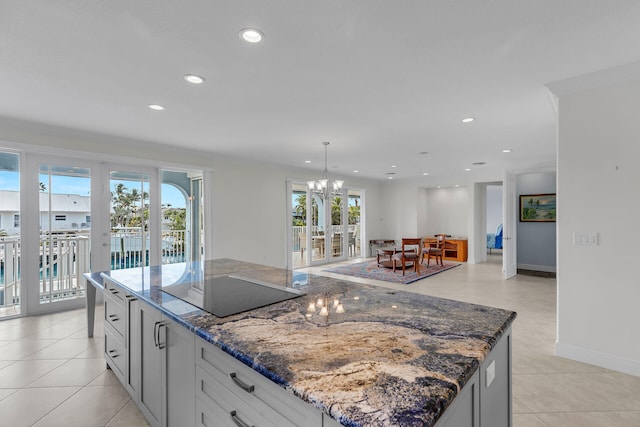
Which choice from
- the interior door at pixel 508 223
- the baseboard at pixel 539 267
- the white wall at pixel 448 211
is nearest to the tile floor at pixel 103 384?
the interior door at pixel 508 223

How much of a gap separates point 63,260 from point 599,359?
6.12m

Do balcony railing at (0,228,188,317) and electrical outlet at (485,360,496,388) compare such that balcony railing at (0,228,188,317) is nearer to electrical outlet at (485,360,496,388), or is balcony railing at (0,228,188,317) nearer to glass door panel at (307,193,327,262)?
glass door panel at (307,193,327,262)

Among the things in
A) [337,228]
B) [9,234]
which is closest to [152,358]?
[9,234]

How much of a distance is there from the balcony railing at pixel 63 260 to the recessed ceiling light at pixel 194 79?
3.08 meters

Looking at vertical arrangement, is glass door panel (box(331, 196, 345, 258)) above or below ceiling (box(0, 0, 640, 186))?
below

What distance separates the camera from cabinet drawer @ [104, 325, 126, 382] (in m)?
2.17

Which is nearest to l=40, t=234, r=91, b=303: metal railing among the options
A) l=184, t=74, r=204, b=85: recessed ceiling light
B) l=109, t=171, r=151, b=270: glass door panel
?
l=109, t=171, r=151, b=270: glass door panel

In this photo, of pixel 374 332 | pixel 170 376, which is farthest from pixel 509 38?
pixel 170 376

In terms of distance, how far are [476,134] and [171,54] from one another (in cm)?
387

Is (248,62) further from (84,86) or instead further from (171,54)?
(84,86)

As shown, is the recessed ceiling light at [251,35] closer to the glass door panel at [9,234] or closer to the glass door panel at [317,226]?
the glass door panel at [9,234]

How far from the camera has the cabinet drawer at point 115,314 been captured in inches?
84.5

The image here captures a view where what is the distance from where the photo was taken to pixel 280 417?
927 mm

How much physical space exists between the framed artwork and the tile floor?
4.44 m
